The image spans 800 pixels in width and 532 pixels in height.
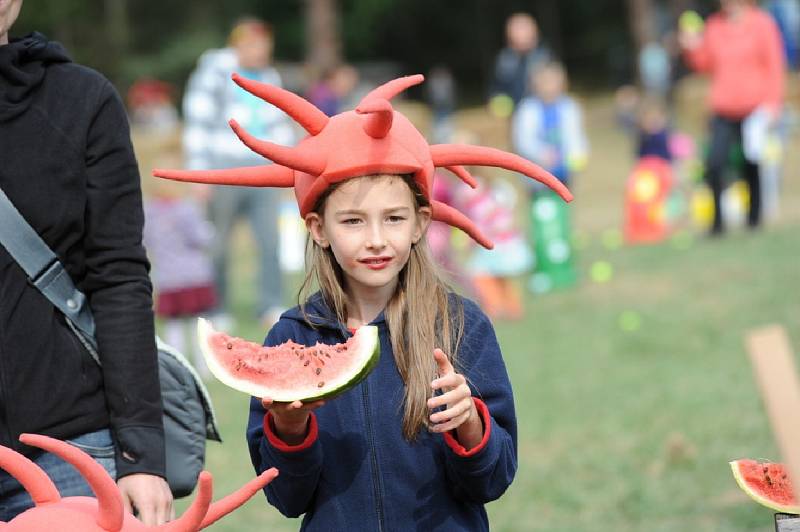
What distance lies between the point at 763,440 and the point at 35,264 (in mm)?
5164

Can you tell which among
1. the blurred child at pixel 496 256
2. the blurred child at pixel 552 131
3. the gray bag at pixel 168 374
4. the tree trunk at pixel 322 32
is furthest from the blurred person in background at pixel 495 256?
the tree trunk at pixel 322 32

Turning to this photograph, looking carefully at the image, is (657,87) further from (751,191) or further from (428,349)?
(428,349)

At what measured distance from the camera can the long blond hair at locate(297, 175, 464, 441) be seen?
3080 mm

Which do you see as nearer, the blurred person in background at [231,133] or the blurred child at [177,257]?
the blurred child at [177,257]

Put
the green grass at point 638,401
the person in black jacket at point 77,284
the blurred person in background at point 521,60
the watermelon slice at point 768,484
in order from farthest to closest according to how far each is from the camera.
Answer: the blurred person in background at point 521,60
the green grass at point 638,401
the person in black jacket at point 77,284
the watermelon slice at point 768,484

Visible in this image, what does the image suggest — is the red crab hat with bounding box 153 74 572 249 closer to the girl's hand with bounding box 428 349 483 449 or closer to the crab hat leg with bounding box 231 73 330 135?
the crab hat leg with bounding box 231 73 330 135

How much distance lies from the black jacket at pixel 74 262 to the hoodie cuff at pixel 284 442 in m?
0.41

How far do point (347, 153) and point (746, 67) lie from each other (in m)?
11.6

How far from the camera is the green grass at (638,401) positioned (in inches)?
261

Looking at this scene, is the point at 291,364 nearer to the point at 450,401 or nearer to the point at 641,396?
the point at 450,401

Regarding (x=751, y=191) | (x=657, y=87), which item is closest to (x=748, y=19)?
(x=751, y=191)

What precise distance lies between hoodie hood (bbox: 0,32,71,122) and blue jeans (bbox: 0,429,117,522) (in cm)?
78

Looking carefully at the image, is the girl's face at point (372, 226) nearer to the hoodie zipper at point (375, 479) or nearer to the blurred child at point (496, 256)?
the hoodie zipper at point (375, 479)

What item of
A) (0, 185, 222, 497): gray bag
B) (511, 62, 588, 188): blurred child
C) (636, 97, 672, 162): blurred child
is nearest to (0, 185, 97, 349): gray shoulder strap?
(0, 185, 222, 497): gray bag
